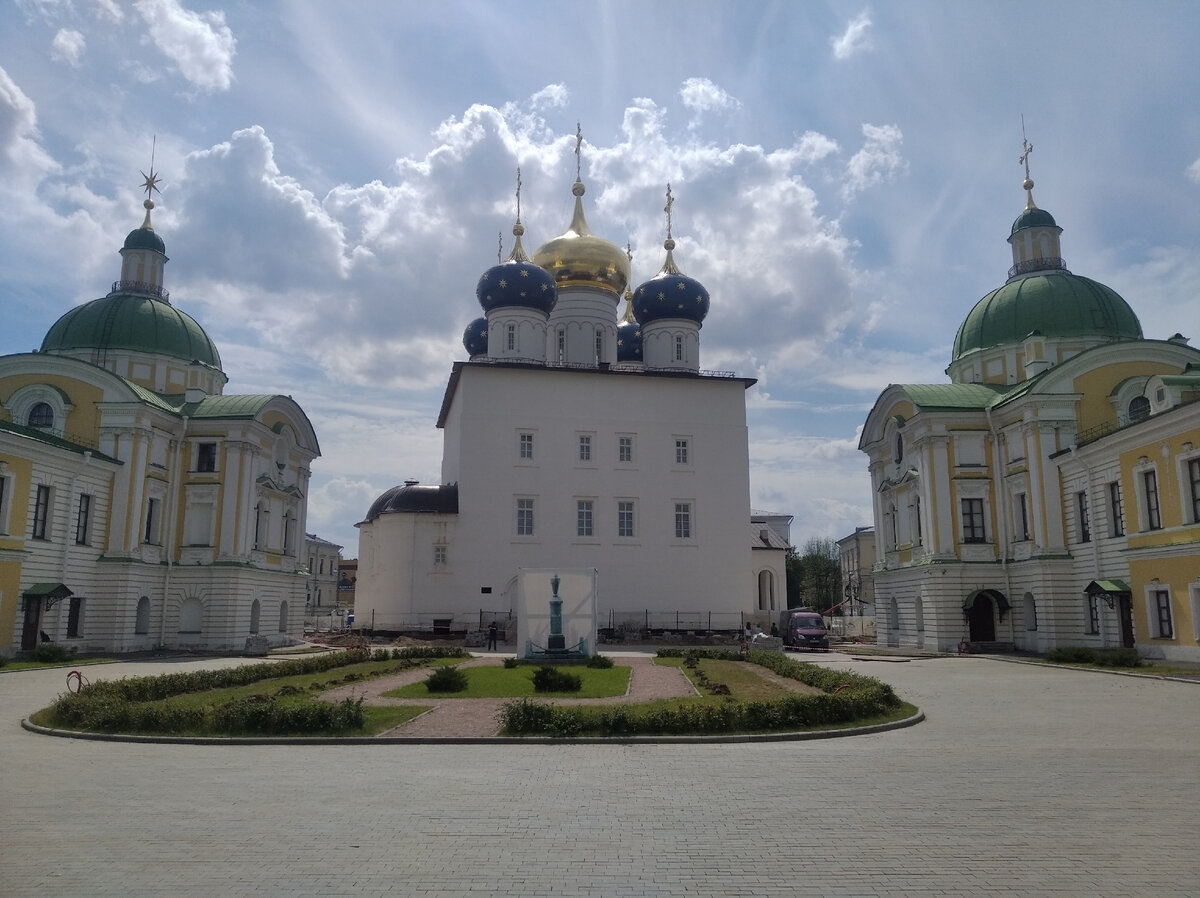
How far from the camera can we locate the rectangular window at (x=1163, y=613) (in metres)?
27.1

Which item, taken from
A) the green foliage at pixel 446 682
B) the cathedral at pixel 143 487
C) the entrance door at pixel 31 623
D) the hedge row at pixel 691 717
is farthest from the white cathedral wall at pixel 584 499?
the hedge row at pixel 691 717

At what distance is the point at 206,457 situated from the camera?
37.7m

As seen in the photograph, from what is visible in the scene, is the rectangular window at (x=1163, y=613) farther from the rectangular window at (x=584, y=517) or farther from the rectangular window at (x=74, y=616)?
the rectangular window at (x=74, y=616)

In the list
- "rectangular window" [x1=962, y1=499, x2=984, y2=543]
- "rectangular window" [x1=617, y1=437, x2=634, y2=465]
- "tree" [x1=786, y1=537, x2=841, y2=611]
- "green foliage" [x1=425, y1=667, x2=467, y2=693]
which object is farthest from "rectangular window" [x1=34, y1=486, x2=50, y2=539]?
"tree" [x1=786, y1=537, x2=841, y2=611]

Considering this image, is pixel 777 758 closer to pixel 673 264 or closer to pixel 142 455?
pixel 142 455

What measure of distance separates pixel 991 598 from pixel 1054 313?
12.6 meters

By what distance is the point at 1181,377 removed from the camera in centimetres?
2734

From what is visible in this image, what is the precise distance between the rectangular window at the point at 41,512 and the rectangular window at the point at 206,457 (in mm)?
7190

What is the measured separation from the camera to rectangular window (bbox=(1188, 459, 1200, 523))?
1023 inches

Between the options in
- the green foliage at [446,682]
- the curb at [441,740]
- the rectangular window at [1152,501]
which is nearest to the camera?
the curb at [441,740]

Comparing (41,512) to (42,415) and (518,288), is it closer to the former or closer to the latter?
(42,415)

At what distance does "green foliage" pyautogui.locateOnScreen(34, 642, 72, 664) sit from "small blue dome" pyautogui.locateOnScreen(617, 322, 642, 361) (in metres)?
34.7

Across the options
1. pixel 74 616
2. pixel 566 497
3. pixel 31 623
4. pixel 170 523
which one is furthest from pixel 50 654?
pixel 566 497

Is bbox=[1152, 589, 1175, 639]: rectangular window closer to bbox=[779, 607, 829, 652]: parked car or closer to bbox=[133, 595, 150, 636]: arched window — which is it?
bbox=[779, 607, 829, 652]: parked car
